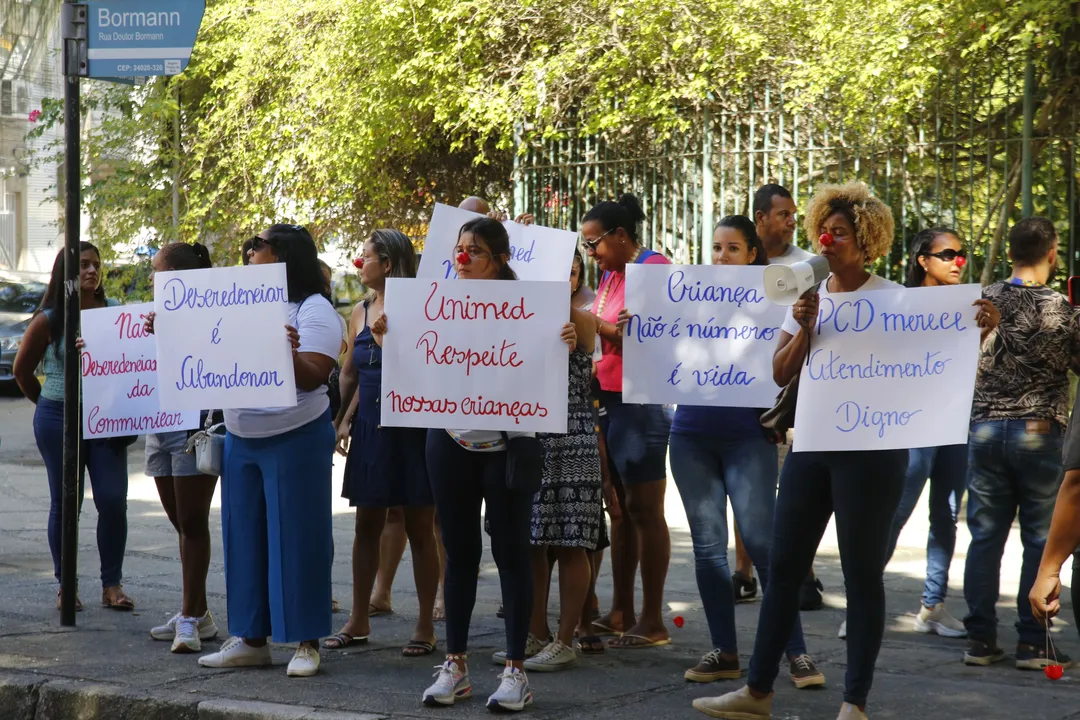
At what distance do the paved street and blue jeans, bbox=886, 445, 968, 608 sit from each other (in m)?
0.33

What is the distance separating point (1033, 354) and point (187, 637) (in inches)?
148

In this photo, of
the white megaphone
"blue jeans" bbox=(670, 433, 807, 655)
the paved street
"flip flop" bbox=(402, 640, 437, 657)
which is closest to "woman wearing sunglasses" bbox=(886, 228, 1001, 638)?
the paved street

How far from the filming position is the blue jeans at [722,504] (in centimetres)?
521

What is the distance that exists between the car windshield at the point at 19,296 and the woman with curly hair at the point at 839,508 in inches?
739

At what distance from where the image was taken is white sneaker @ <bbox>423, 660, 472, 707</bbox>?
16.0ft

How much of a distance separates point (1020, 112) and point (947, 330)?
17.9 feet

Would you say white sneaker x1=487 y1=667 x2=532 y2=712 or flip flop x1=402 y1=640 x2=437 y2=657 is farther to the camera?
flip flop x1=402 y1=640 x2=437 y2=657

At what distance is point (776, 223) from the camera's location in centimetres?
619

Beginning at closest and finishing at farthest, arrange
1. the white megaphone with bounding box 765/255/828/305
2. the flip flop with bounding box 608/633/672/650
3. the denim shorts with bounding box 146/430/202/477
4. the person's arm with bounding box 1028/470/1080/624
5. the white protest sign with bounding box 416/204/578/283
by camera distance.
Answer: the person's arm with bounding box 1028/470/1080/624 → the white megaphone with bounding box 765/255/828/305 → the flip flop with bounding box 608/633/672/650 → the denim shorts with bounding box 146/430/202/477 → the white protest sign with bounding box 416/204/578/283

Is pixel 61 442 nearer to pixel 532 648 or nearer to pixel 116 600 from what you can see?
pixel 116 600

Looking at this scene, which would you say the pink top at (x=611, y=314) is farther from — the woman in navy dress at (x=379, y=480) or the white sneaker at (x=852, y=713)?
the white sneaker at (x=852, y=713)

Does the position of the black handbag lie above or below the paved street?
above

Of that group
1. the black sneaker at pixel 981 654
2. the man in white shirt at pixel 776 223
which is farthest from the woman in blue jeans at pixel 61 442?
the black sneaker at pixel 981 654

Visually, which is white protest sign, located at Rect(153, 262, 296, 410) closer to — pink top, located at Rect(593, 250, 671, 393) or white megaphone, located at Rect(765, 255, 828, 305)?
pink top, located at Rect(593, 250, 671, 393)
